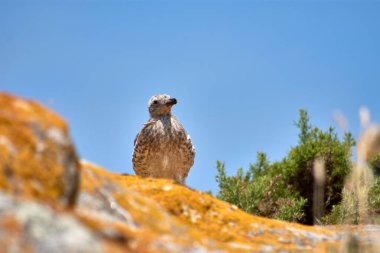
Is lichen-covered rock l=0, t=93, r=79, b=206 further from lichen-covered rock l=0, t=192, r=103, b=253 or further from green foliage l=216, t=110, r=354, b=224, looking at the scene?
green foliage l=216, t=110, r=354, b=224

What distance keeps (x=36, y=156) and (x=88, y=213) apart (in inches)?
22.8

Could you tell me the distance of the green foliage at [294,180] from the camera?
12.5 m

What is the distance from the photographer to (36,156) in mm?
3846

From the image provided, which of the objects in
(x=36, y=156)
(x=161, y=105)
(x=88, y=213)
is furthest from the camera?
(x=161, y=105)

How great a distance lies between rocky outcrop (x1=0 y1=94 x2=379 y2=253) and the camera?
3379mm

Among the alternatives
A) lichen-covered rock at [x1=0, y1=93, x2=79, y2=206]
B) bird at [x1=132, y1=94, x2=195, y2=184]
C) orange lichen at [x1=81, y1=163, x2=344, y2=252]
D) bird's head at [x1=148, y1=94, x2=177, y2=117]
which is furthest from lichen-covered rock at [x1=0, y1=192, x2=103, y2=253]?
bird's head at [x1=148, y1=94, x2=177, y2=117]

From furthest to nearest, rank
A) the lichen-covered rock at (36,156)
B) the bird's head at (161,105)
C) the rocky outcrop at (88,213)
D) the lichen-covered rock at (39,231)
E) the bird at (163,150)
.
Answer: the bird's head at (161,105) < the bird at (163,150) < the lichen-covered rock at (36,156) < the rocky outcrop at (88,213) < the lichen-covered rock at (39,231)

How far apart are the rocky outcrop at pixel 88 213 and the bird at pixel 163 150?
15.3 ft

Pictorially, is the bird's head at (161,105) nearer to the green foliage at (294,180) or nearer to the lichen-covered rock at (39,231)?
the green foliage at (294,180)

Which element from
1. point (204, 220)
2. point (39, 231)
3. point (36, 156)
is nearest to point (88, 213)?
point (36, 156)

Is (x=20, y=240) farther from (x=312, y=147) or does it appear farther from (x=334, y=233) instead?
(x=312, y=147)

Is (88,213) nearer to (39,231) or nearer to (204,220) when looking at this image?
(39,231)

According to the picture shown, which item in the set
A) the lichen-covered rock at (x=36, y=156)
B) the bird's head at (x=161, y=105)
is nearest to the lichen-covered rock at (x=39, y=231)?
the lichen-covered rock at (x=36, y=156)

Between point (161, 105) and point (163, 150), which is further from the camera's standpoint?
point (161, 105)
